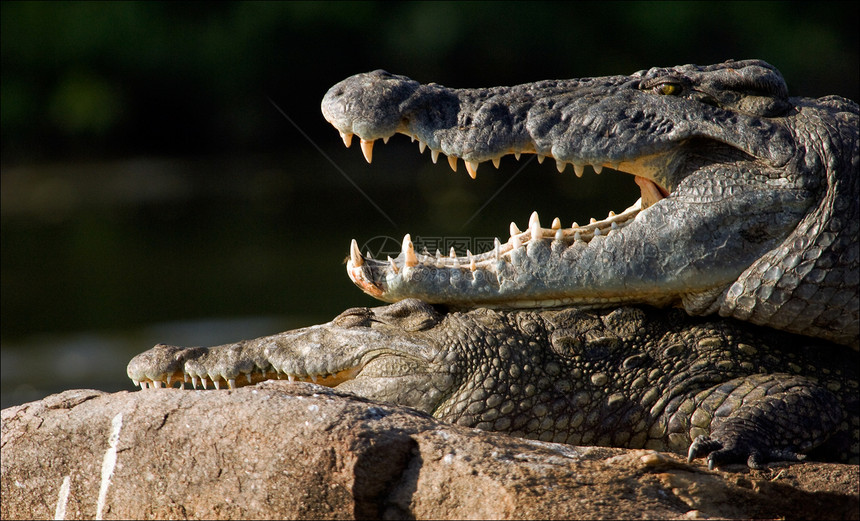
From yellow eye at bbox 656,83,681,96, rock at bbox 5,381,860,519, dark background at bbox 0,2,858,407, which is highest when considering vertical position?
dark background at bbox 0,2,858,407

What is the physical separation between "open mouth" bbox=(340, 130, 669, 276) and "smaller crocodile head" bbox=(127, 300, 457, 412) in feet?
0.56

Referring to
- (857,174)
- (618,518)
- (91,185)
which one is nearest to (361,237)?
(91,185)

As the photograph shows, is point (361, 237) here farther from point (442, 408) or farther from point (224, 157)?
point (442, 408)

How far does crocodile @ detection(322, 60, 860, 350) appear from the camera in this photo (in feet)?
10.6

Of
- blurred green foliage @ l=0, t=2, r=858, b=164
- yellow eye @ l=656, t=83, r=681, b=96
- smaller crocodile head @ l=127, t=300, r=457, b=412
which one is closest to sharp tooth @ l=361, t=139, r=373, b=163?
smaller crocodile head @ l=127, t=300, r=457, b=412

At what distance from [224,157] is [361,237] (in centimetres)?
614

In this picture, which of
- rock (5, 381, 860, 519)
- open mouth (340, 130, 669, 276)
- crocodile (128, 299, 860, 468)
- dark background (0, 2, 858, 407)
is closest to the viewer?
rock (5, 381, 860, 519)

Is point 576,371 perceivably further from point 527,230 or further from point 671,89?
point 671,89

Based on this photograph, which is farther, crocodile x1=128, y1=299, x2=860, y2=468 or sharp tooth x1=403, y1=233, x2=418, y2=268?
sharp tooth x1=403, y1=233, x2=418, y2=268

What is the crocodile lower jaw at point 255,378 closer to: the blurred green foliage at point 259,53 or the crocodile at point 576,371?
the crocodile at point 576,371

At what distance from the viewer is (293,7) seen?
Answer: 16812 mm

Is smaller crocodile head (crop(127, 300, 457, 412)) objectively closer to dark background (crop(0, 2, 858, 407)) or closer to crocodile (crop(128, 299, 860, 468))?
crocodile (crop(128, 299, 860, 468))

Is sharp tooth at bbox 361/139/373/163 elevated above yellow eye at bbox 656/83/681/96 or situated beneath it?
situated beneath

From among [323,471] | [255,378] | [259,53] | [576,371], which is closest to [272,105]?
[259,53]
